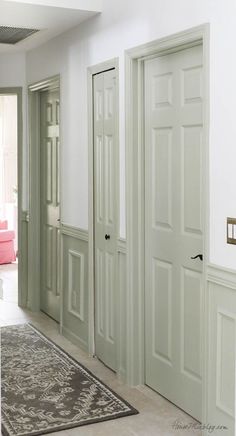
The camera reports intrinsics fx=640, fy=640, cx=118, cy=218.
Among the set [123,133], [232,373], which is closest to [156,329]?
[232,373]

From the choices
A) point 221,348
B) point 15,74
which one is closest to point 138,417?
point 221,348

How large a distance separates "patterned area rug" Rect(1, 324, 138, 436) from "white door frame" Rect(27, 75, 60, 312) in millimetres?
1096

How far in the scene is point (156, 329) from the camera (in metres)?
3.73

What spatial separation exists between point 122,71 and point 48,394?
196cm

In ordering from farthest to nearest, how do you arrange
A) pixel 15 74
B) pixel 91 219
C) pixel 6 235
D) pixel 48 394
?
pixel 6 235 < pixel 15 74 < pixel 91 219 < pixel 48 394

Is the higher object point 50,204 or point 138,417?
point 50,204

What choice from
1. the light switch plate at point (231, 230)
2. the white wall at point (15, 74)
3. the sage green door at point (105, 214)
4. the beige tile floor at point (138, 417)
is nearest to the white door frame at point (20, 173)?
the white wall at point (15, 74)

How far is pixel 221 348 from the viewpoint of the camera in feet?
9.81

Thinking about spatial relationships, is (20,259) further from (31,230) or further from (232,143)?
(232,143)

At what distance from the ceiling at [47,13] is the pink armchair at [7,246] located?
153 inches

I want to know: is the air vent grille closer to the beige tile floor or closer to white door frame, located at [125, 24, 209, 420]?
white door frame, located at [125, 24, 209, 420]

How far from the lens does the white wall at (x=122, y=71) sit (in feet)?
9.38

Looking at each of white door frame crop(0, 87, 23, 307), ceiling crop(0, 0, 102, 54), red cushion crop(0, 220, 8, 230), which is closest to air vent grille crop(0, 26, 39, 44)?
ceiling crop(0, 0, 102, 54)

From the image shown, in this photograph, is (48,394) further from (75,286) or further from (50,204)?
(50,204)
